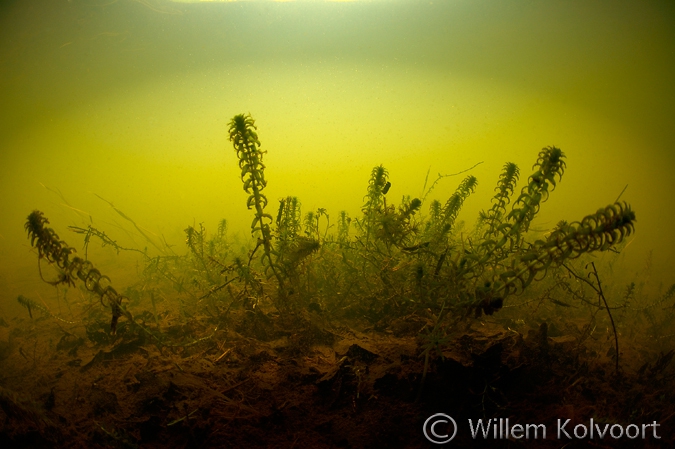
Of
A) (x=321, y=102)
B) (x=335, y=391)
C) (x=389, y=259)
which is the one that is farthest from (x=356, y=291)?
(x=321, y=102)

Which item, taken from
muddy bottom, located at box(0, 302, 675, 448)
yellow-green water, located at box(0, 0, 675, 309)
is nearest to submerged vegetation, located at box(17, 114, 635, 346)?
muddy bottom, located at box(0, 302, 675, 448)

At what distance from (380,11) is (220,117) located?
4254mm

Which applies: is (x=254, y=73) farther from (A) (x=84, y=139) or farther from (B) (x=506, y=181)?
(B) (x=506, y=181)

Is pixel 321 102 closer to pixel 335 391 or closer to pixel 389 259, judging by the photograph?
pixel 389 259

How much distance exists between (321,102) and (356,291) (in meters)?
5.87

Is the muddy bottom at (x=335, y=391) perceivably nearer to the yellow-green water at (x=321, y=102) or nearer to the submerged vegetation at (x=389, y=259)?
the submerged vegetation at (x=389, y=259)

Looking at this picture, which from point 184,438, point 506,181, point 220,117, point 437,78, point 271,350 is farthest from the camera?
point 220,117

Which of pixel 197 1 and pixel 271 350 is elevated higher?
pixel 197 1

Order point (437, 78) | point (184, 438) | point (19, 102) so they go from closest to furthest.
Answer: point (184, 438) → point (19, 102) → point (437, 78)

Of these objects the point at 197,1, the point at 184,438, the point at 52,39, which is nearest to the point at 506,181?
the point at 184,438

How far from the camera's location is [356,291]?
270 centimetres

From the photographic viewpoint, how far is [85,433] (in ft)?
4.86

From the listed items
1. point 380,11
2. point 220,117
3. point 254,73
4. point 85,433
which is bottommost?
point 85,433

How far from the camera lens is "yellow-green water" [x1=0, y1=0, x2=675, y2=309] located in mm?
6047
